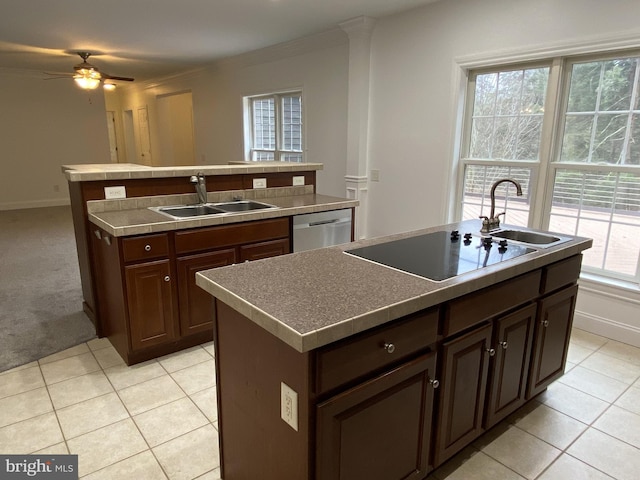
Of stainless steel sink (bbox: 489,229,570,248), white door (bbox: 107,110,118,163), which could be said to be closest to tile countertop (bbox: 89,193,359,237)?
stainless steel sink (bbox: 489,229,570,248)

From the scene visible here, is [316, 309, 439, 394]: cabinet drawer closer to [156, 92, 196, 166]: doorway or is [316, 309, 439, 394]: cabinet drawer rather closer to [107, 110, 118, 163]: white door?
[156, 92, 196, 166]: doorway

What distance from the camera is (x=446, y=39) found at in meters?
3.71

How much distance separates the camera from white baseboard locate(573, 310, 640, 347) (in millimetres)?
2961

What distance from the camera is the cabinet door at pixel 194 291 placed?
8.71 feet

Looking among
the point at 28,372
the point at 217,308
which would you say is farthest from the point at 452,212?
the point at 28,372

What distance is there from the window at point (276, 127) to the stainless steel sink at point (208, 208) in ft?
8.20

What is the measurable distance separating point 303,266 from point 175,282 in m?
1.28

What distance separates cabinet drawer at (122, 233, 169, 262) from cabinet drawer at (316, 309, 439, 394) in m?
1.68

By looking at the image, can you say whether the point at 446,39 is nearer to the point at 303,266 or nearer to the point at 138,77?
the point at 303,266

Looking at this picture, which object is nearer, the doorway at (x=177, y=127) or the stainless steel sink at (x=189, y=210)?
the stainless steel sink at (x=189, y=210)

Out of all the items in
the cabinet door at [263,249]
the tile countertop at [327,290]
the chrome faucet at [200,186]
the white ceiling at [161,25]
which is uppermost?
the white ceiling at [161,25]

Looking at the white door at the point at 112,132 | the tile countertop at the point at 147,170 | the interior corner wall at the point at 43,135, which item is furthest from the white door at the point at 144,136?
the tile countertop at the point at 147,170

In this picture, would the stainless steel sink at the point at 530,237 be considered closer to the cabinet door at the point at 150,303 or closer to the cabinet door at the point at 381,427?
the cabinet door at the point at 381,427

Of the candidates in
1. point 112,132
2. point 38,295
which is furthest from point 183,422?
point 112,132
